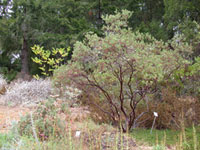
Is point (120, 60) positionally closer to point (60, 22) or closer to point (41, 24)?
point (60, 22)

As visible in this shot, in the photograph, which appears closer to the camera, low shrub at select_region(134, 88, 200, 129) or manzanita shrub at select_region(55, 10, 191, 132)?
manzanita shrub at select_region(55, 10, 191, 132)

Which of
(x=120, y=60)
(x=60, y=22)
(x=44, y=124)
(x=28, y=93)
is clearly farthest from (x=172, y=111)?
(x=60, y=22)

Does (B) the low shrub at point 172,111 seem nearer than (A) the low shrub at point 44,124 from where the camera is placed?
No

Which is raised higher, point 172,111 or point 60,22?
point 60,22

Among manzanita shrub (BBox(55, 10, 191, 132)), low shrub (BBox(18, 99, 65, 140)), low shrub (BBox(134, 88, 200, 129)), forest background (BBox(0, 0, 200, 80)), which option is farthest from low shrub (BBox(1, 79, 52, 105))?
forest background (BBox(0, 0, 200, 80))

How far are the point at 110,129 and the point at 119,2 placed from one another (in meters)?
13.3

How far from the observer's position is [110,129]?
13.7 feet

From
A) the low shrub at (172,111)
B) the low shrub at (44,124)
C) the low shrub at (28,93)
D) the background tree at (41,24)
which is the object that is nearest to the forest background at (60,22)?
the background tree at (41,24)

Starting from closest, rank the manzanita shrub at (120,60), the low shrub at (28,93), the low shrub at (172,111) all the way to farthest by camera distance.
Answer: the manzanita shrub at (120,60)
the low shrub at (172,111)
the low shrub at (28,93)

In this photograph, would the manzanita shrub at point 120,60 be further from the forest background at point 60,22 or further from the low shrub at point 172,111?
the forest background at point 60,22

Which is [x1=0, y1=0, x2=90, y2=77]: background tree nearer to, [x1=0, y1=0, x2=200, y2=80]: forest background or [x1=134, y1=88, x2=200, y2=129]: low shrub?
[x1=0, y1=0, x2=200, y2=80]: forest background

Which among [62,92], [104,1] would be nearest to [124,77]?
[62,92]

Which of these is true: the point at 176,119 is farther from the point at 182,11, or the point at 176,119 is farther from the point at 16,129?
the point at 182,11

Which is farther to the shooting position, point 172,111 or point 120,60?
point 172,111
